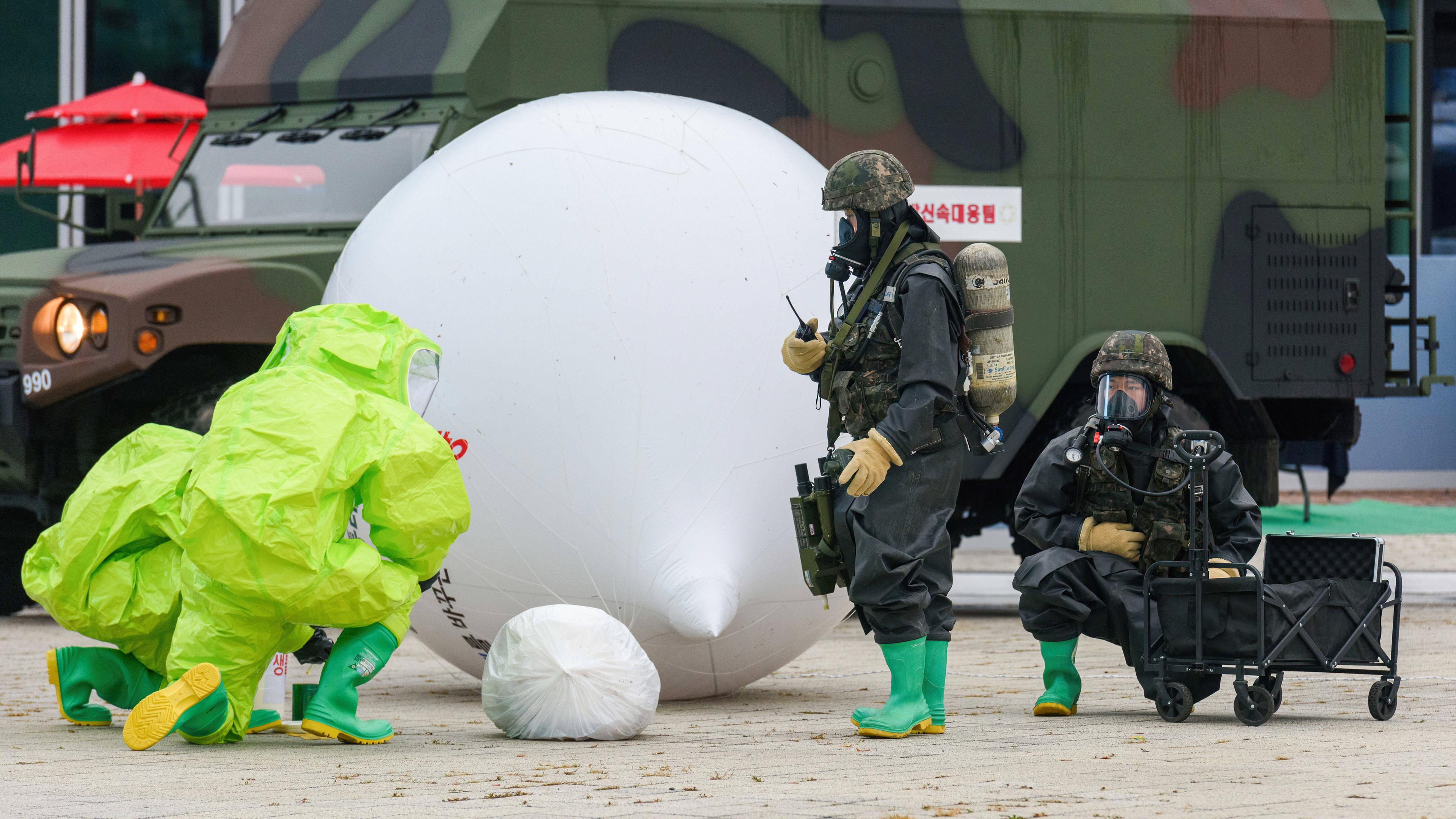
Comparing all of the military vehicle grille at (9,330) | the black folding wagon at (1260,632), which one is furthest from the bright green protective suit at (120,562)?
the military vehicle grille at (9,330)

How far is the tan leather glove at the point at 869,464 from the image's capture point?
5465 mm

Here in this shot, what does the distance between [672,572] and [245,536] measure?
1.45 meters

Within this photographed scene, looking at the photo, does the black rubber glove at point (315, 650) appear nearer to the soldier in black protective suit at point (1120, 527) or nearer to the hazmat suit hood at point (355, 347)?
the hazmat suit hood at point (355, 347)

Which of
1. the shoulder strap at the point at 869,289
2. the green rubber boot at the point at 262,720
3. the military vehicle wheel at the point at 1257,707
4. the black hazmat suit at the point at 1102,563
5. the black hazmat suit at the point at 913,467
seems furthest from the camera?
the black hazmat suit at the point at 1102,563

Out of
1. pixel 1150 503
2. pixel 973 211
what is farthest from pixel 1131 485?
pixel 973 211

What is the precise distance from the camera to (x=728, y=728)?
5.91 meters

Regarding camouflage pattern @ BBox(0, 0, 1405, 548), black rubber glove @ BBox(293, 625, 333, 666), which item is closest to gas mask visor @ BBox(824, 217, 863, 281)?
black rubber glove @ BBox(293, 625, 333, 666)

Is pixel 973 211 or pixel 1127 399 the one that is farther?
pixel 973 211

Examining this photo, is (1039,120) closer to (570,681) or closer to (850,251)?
(850,251)

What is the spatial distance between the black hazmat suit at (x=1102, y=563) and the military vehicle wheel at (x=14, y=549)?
5.55m

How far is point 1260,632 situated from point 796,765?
1.79m

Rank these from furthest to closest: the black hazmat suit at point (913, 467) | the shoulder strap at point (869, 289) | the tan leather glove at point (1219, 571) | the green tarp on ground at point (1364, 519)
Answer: the green tarp on ground at point (1364, 519) < the tan leather glove at point (1219, 571) < the shoulder strap at point (869, 289) < the black hazmat suit at point (913, 467)

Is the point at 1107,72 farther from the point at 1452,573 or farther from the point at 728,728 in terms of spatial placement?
the point at 1452,573

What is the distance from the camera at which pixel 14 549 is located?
10.1 metres
